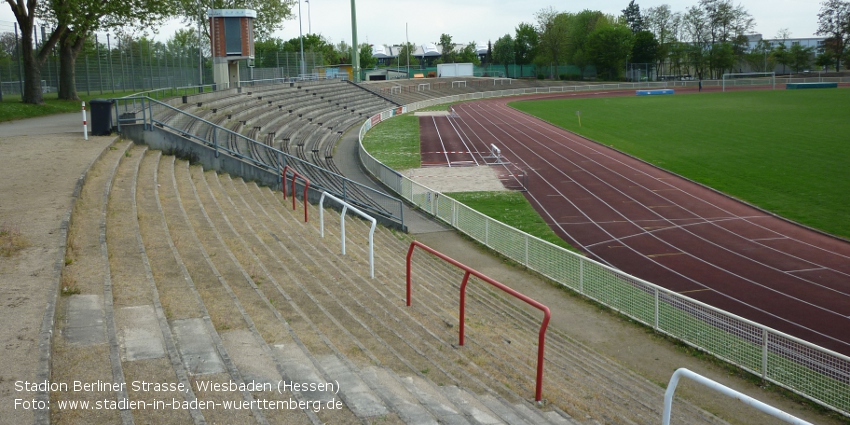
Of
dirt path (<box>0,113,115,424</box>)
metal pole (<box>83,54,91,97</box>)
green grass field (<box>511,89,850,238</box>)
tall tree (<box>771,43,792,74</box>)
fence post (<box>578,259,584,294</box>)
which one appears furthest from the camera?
tall tree (<box>771,43,792,74</box>)

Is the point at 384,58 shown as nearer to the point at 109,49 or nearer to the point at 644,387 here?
the point at 109,49

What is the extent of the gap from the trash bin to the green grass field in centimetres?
2100

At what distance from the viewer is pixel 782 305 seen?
602 inches

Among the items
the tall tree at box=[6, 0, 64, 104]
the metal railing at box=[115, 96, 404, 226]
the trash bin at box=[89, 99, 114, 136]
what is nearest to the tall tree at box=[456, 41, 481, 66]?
the tall tree at box=[6, 0, 64, 104]

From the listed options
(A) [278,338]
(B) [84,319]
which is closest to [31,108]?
(B) [84,319]

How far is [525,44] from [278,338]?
4699 inches

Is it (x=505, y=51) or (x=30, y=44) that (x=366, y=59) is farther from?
(x=30, y=44)

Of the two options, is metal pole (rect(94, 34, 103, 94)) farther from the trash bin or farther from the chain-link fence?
the trash bin

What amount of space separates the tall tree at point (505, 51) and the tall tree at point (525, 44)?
1018 millimetres

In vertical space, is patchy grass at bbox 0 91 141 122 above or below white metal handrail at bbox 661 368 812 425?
above

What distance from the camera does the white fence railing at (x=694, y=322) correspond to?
1024 centimetres

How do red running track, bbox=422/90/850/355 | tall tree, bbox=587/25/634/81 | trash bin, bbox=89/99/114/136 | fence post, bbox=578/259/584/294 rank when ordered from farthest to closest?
1. tall tree, bbox=587/25/634/81
2. trash bin, bbox=89/99/114/136
3. red running track, bbox=422/90/850/355
4. fence post, bbox=578/259/584/294

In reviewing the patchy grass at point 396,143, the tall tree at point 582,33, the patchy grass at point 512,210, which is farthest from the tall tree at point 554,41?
the patchy grass at point 512,210

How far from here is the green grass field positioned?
2597cm
